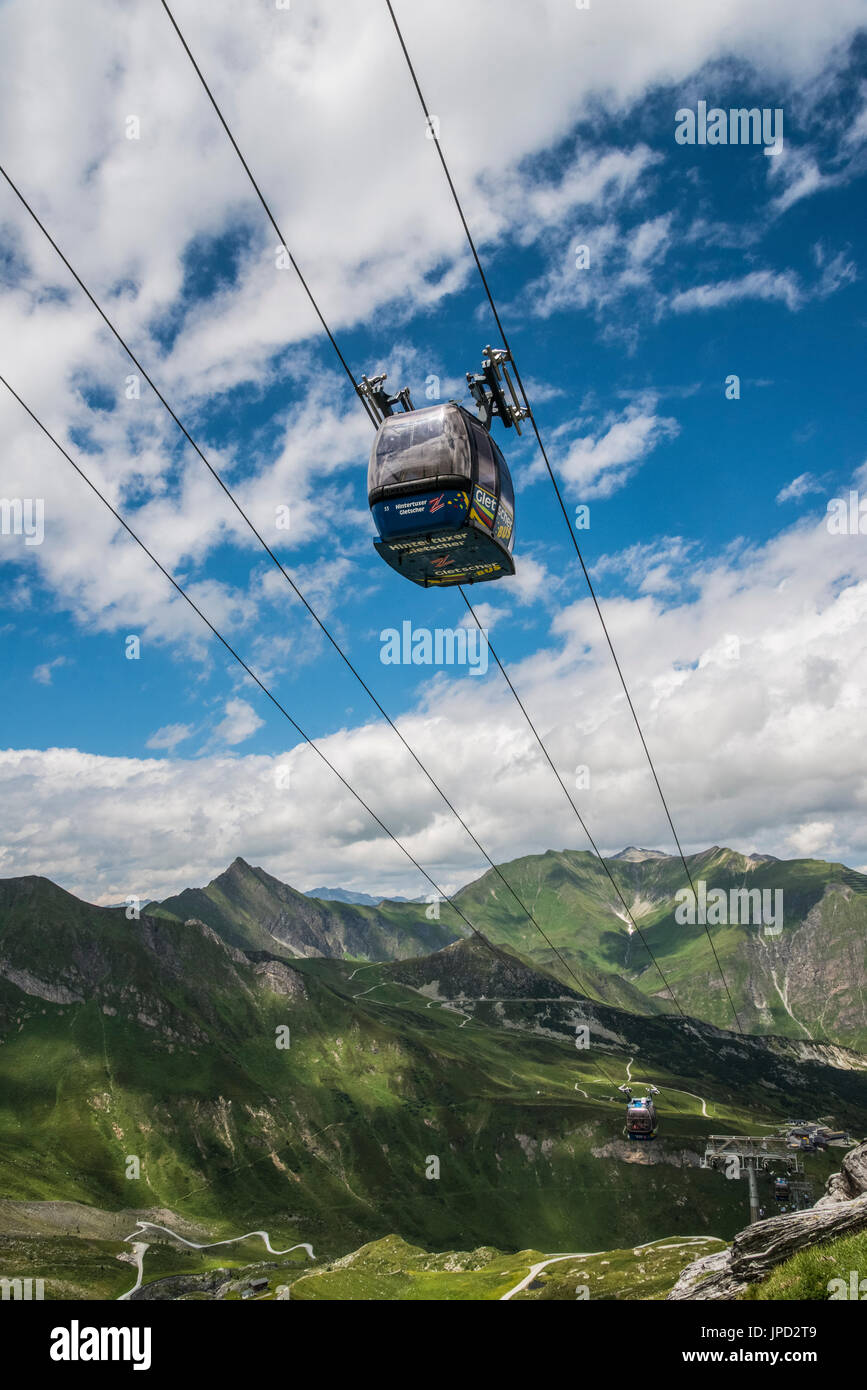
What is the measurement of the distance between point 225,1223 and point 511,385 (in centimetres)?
21342

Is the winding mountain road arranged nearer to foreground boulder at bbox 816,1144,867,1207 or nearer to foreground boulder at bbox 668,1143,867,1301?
foreground boulder at bbox 816,1144,867,1207

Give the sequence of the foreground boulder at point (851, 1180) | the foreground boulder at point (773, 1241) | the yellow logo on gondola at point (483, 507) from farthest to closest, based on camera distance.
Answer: the foreground boulder at point (851, 1180), the foreground boulder at point (773, 1241), the yellow logo on gondola at point (483, 507)

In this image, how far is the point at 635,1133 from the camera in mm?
102938

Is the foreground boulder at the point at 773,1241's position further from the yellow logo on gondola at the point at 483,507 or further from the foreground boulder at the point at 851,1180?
the yellow logo on gondola at the point at 483,507

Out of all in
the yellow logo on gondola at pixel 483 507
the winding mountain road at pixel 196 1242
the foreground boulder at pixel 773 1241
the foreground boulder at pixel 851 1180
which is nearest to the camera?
the yellow logo on gondola at pixel 483 507

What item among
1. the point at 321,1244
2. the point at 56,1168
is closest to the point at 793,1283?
the point at 321,1244

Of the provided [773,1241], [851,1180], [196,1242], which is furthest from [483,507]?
[196,1242]

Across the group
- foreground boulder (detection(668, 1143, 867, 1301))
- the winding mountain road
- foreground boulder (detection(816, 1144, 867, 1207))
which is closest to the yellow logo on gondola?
foreground boulder (detection(668, 1143, 867, 1301))

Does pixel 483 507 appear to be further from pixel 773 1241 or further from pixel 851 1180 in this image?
pixel 851 1180

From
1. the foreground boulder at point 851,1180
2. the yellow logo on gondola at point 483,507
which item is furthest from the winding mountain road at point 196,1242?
the yellow logo on gondola at point 483,507

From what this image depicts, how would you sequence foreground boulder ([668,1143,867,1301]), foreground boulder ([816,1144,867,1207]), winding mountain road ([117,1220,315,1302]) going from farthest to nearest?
winding mountain road ([117,1220,315,1302])
foreground boulder ([816,1144,867,1207])
foreground boulder ([668,1143,867,1301])

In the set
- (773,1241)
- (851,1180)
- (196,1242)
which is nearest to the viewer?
(773,1241)
